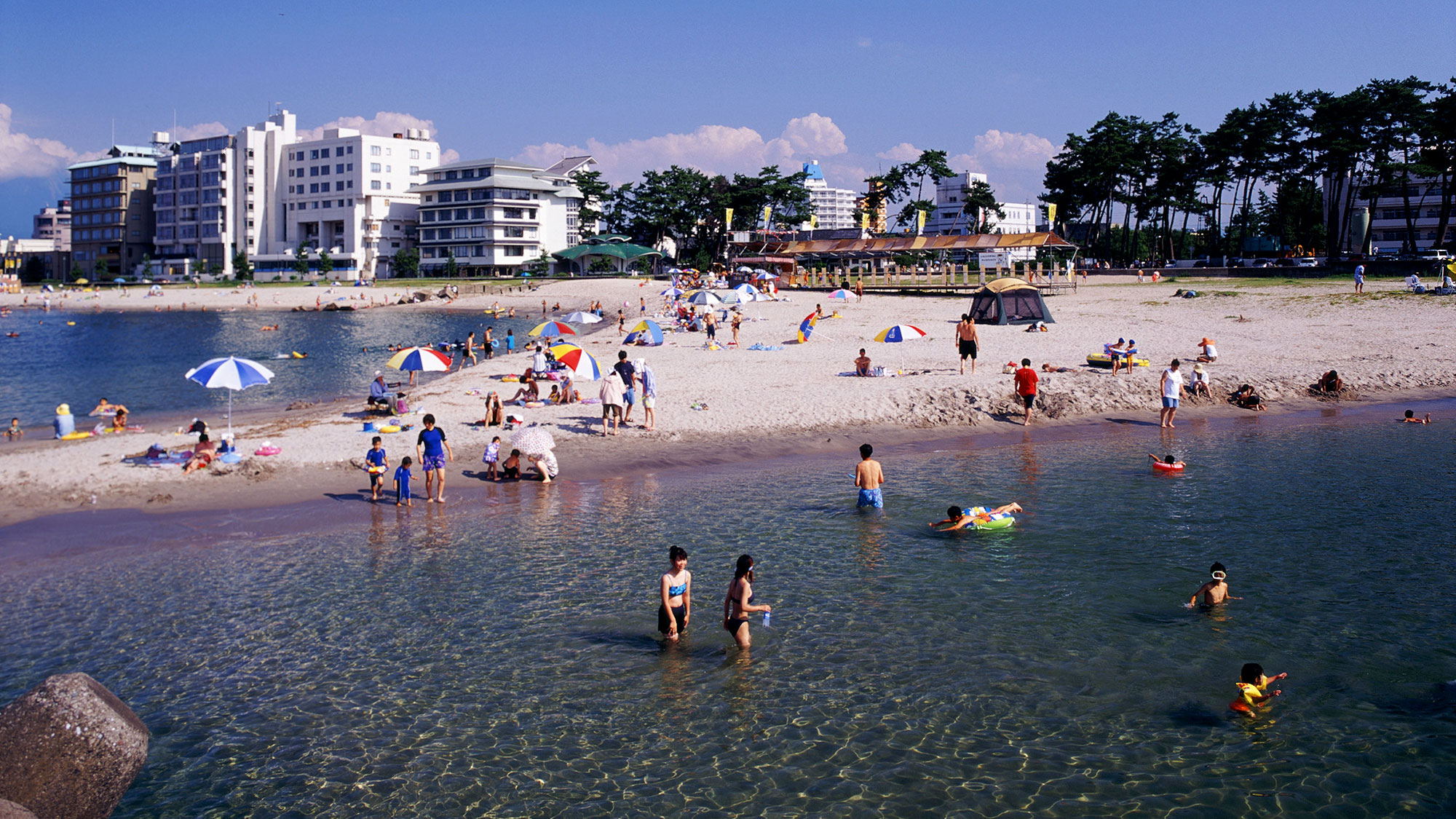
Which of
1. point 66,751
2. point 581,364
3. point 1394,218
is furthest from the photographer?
point 1394,218

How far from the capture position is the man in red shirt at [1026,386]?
76.4 feet

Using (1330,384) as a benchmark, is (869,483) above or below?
below

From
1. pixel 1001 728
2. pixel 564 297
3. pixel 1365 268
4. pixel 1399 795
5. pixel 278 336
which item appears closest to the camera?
pixel 1399 795

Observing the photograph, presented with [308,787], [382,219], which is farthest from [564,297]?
[308,787]

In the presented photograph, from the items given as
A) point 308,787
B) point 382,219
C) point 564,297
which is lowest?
point 308,787

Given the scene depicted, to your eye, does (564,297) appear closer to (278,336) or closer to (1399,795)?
(278,336)

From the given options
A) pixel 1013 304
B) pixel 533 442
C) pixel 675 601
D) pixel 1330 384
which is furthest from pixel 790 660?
pixel 1013 304

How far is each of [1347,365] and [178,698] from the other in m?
31.1

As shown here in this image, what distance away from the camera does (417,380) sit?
3631 cm

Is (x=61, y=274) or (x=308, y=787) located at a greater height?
(x=61, y=274)

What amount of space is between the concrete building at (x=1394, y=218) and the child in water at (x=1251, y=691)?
76.3 meters

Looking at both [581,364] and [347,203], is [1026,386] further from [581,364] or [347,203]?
[347,203]

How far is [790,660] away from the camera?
10352 millimetres

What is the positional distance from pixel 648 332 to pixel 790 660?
79.8 ft
